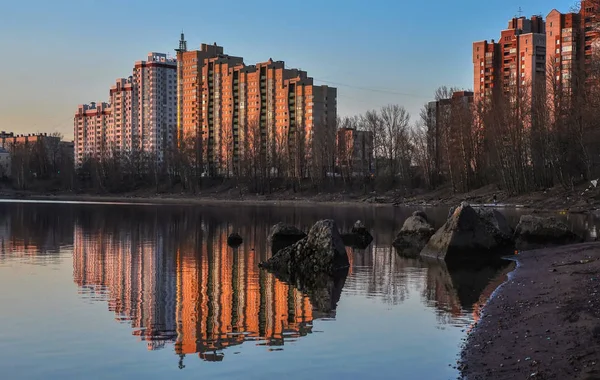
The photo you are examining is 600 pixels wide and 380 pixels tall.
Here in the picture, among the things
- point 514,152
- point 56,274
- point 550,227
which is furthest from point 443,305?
point 514,152

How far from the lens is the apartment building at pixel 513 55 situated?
426 feet

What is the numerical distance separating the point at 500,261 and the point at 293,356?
18767 mm

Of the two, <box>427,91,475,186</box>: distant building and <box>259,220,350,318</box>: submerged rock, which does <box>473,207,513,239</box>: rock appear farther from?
<box>427,91,475,186</box>: distant building

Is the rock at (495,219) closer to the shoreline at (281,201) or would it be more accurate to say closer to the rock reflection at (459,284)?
the rock reflection at (459,284)

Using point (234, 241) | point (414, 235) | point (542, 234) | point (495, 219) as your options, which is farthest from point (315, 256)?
point (542, 234)

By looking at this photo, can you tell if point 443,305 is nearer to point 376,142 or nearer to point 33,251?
point 33,251

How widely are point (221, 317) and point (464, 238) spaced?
55.8 feet

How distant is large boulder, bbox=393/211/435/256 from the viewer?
39188 millimetres

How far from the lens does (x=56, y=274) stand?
28484 millimetres

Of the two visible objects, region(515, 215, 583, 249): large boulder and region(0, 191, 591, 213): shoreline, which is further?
region(0, 191, 591, 213): shoreline

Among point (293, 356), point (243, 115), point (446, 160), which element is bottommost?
point (293, 356)

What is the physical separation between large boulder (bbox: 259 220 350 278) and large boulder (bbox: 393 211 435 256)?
9.66 m

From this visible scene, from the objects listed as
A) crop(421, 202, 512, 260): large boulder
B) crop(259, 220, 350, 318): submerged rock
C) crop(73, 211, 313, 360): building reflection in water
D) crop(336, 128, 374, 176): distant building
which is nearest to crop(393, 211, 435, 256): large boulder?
crop(421, 202, 512, 260): large boulder

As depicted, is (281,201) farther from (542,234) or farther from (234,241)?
(542,234)
